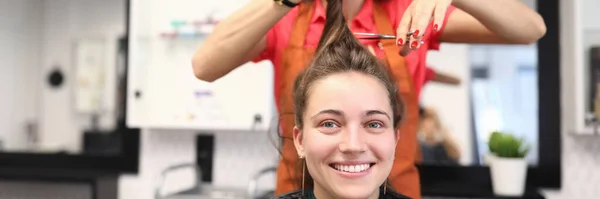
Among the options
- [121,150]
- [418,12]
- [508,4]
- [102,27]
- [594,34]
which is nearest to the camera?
[418,12]

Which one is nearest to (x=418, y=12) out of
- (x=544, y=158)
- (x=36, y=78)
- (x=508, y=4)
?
(x=508, y=4)

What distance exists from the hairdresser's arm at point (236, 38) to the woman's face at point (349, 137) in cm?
19

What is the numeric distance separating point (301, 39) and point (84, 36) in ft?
7.98

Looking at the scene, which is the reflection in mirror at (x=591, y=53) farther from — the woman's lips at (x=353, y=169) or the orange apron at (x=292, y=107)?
the woman's lips at (x=353, y=169)

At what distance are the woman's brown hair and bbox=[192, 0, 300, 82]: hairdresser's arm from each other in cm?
11

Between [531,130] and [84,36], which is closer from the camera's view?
[531,130]

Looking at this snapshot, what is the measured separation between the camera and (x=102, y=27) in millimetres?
3223

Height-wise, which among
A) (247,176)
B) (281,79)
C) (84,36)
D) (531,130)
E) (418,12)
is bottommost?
(247,176)

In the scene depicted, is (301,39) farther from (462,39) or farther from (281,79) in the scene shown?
(462,39)

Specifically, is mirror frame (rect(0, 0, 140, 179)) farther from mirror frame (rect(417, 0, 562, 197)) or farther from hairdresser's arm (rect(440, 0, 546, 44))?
hairdresser's arm (rect(440, 0, 546, 44))

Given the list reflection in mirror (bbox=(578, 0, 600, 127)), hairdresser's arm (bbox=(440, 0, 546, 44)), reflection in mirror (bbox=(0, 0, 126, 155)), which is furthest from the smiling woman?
reflection in mirror (bbox=(0, 0, 126, 155))

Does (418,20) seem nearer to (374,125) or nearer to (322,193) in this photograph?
(374,125)

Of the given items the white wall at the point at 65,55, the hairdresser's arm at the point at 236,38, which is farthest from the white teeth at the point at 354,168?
the white wall at the point at 65,55

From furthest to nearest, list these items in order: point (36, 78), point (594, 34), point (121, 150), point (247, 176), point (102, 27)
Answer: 1. point (36, 78)
2. point (102, 27)
3. point (121, 150)
4. point (247, 176)
5. point (594, 34)
